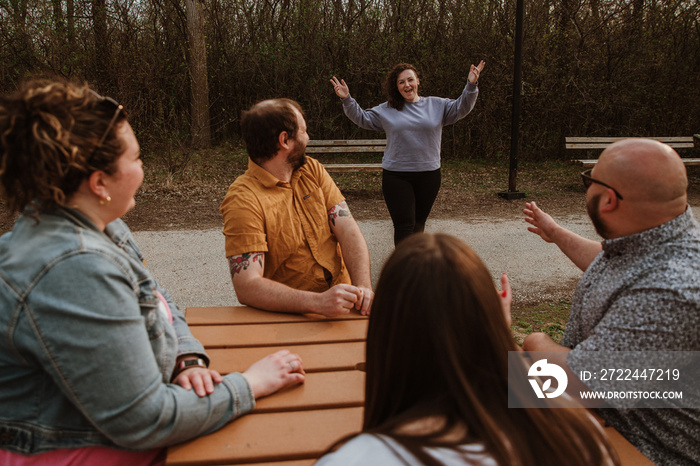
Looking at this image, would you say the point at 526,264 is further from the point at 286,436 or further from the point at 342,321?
the point at 286,436

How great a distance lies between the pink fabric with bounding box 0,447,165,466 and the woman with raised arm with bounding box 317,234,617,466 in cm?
70

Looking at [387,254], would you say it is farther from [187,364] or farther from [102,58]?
[102,58]

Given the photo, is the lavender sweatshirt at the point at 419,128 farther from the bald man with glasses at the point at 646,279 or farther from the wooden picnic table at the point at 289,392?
the bald man with glasses at the point at 646,279

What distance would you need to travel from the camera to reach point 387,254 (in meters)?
5.47

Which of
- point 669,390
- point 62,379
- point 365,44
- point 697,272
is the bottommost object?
point 669,390

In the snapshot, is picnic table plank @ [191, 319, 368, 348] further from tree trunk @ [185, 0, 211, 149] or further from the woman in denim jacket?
tree trunk @ [185, 0, 211, 149]

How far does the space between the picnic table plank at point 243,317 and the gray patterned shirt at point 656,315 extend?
975 millimetres

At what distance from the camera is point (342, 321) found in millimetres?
2104

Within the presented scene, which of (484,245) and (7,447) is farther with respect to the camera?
(484,245)

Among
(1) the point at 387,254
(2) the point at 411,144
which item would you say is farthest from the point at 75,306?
(1) the point at 387,254

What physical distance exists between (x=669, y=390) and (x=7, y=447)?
1653 millimetres

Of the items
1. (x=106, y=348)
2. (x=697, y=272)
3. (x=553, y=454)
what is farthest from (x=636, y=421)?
(x=106, y=348)

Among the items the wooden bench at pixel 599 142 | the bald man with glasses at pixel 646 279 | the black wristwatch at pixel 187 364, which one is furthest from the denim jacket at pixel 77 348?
the wooden bench at pixel 599 142

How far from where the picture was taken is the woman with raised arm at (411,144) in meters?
4.67
